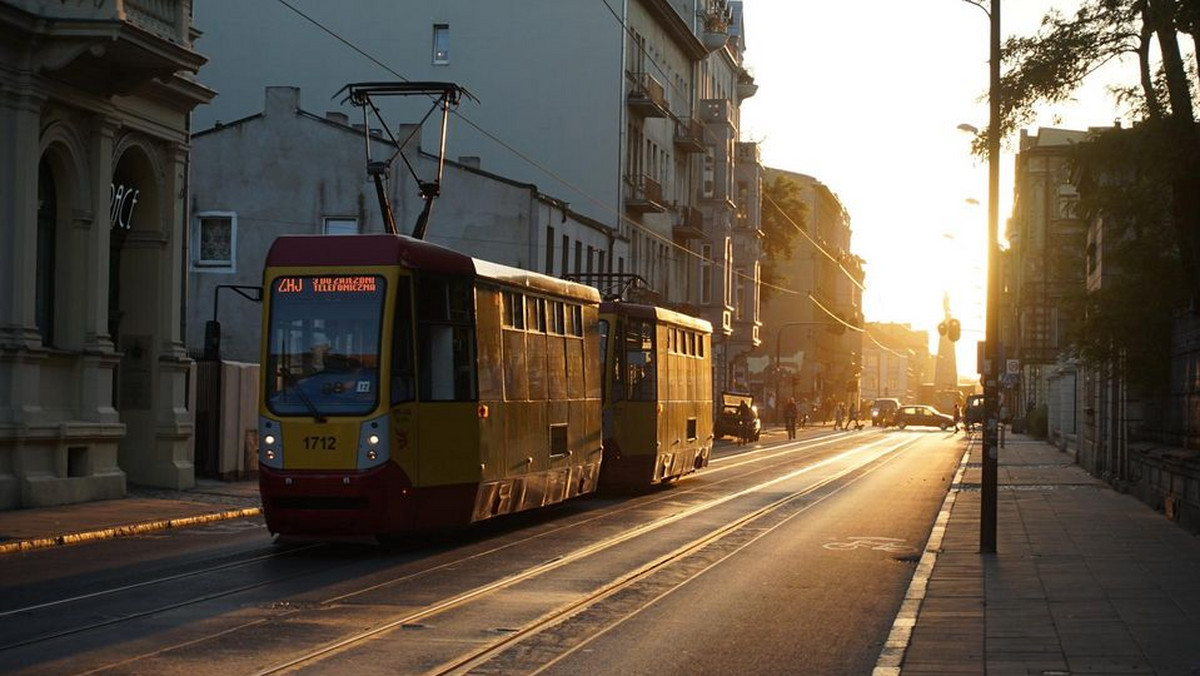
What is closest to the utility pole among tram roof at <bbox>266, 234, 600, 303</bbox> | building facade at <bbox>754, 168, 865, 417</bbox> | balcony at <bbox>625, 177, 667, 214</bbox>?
tram roof at <bbox>266, 234, 600, 303</bbox>

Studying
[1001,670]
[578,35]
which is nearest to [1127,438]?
[1001,670]

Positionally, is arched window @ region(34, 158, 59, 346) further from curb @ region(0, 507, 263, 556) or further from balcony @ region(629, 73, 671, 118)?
balcony @ region(629, 73, 671, 118)

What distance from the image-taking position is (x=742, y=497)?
3155cm

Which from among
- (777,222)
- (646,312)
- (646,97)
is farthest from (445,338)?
(777,222)

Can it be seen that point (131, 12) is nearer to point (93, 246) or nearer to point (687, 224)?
point (93, 246)

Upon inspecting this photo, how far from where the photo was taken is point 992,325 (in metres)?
21.3

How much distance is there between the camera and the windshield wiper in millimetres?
18797

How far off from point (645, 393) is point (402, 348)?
11.6 m

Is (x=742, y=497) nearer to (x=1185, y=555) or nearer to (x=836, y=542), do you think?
(x=836, y=542)

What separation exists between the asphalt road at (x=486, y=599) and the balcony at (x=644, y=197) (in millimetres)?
39830

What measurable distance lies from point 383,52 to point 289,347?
142 ft

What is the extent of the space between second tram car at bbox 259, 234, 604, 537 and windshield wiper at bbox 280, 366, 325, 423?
1 cm

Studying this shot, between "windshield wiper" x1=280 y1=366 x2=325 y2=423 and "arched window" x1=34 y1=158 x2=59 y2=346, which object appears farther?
"arched window" x1=34 y1=158 x2=59 y2=346

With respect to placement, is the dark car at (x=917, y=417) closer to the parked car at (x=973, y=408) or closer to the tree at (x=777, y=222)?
the parked car at (x=973, y=408)
